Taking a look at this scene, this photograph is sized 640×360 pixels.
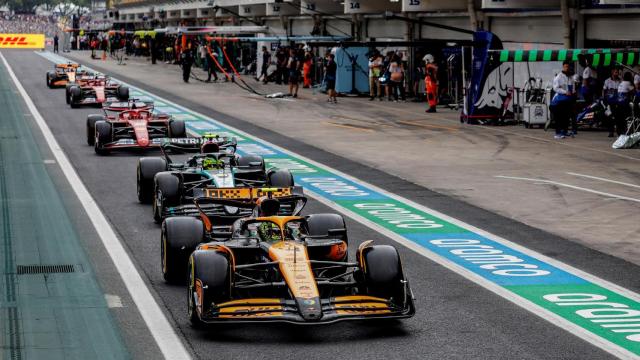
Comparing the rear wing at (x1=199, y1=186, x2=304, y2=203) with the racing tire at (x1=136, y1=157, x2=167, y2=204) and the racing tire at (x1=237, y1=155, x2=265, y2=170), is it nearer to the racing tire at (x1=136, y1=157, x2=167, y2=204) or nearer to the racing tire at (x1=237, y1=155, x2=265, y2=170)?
the racing tire at (x1=237, y1=155, x2=265, y2=170)

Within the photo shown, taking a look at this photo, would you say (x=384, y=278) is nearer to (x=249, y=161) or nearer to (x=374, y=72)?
(x=249, y=161)

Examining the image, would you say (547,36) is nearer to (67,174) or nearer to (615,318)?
(67,174)

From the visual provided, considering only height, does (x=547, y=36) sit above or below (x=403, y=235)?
above

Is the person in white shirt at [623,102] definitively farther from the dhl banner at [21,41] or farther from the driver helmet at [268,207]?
the dhl banner at [21,41]

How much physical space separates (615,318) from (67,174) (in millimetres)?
12367

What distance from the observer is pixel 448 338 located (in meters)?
10.1

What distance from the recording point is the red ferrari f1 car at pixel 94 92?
36.7 m

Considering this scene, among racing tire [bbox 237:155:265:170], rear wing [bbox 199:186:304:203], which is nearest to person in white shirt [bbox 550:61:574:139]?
racing tire [bbox 237:155:265:170]

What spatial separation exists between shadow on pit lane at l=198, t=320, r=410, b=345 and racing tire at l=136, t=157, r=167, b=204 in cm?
745

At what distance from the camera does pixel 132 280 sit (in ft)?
40.0

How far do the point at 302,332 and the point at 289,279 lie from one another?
469 millimetres

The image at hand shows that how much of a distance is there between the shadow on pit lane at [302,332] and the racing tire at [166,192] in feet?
17.7

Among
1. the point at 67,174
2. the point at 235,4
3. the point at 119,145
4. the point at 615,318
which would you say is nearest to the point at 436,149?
the point at 119,145

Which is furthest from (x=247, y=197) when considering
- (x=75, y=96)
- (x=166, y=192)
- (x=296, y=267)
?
(x=75, y=96)
